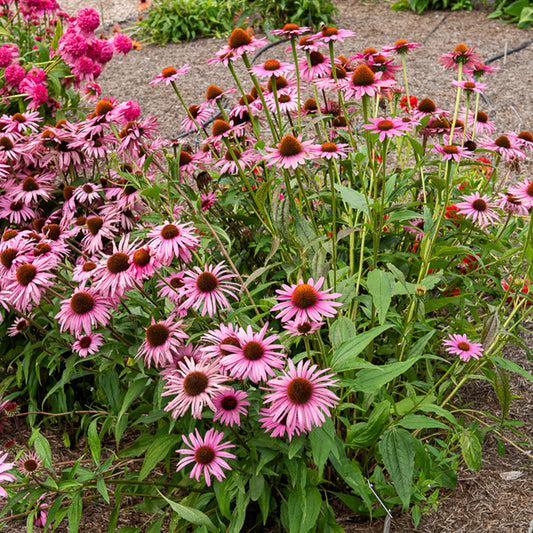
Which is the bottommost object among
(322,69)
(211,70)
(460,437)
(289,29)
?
(211,70)

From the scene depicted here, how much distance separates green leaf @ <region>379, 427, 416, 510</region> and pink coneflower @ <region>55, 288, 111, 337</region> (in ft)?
2.63

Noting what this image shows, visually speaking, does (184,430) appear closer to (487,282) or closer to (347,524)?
(347,524)

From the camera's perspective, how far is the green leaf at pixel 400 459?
1373 millimetres

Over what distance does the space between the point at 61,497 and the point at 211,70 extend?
16.8 ft

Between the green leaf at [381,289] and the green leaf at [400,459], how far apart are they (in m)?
0.30

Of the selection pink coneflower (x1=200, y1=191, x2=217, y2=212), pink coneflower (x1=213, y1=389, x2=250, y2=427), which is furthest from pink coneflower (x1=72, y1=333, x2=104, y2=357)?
pink coneflower (x1=200, y1=191, x2=217, y2=212)

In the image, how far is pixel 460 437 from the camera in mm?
1626

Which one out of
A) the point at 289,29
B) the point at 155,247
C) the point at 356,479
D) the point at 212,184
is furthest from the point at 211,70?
the point at 356,479

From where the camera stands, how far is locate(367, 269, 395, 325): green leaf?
1429 mm

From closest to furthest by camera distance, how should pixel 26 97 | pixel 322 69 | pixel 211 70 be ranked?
1. pixel 322 69
2. pixel 26 97
3. pixel 211 70

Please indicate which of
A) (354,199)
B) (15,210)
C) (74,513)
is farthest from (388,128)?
(15,210)

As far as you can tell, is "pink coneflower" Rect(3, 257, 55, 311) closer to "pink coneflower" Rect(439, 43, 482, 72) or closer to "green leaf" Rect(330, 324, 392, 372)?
"green leaf" Rect(330, 324, 392, 372)

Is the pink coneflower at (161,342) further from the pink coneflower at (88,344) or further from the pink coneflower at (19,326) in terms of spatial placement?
the pink coneflower at (19,326)

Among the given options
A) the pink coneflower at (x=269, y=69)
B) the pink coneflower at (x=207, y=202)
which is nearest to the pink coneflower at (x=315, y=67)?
the pink coneflower at (x=269, y=69)
